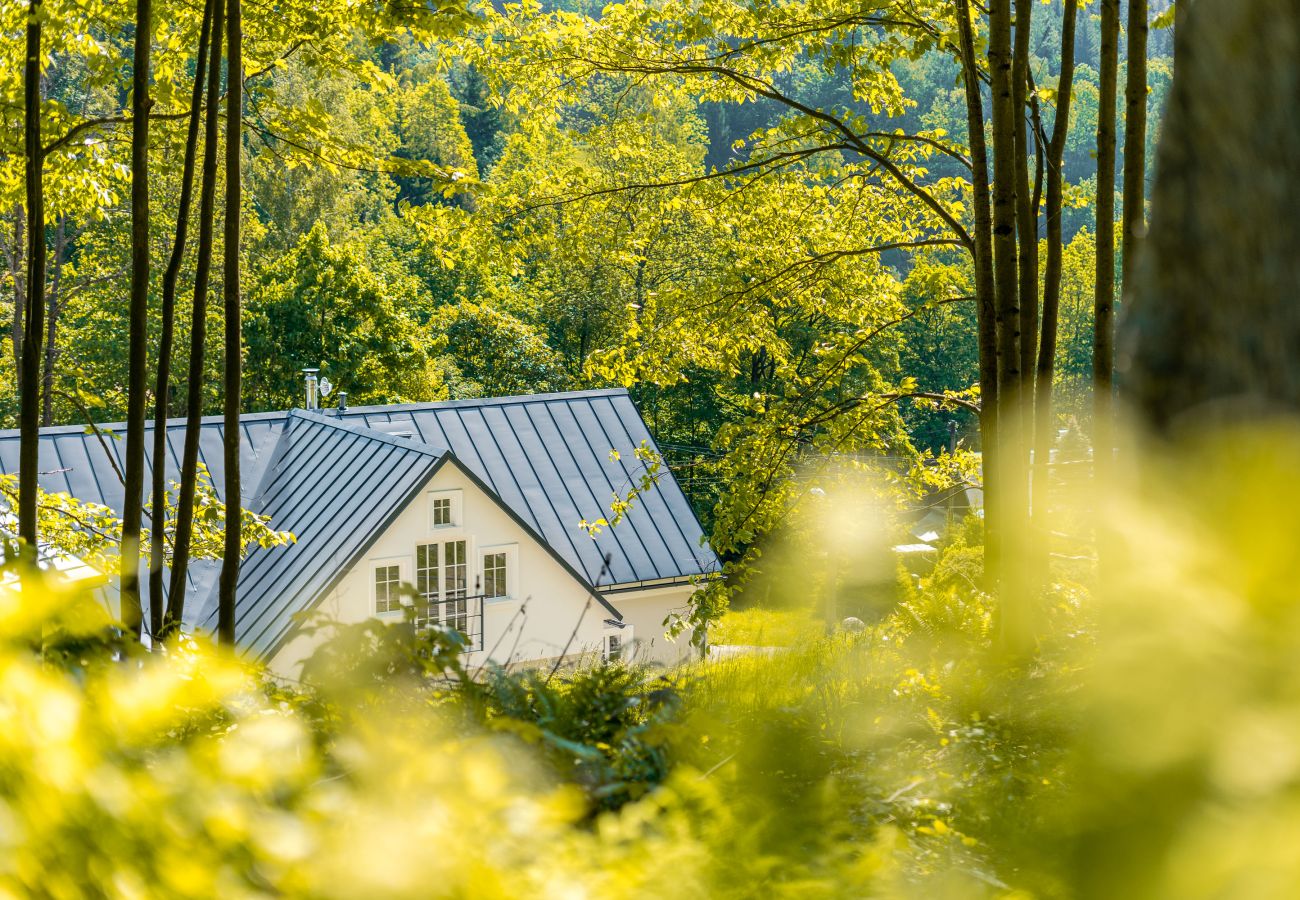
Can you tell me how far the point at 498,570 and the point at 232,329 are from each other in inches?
502

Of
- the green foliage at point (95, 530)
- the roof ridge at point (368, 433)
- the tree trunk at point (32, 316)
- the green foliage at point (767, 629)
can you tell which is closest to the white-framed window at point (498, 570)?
the roof ridge at point (368, 433)

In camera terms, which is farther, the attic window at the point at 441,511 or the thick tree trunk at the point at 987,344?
the attic window at the point at 441,511

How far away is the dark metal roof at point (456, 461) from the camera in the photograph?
1692 centimetres

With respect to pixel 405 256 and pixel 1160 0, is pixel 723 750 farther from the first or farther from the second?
pixel 405 256

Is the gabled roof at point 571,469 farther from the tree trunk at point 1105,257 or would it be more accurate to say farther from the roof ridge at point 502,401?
the tree trunk at point 1105,257

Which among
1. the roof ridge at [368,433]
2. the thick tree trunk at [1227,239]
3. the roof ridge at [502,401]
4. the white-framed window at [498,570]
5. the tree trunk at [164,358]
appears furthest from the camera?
the roof ridge at [502,401]

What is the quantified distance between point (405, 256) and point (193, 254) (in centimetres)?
1309

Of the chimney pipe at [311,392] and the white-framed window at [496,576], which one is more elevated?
the chimney pipe at [311,392]

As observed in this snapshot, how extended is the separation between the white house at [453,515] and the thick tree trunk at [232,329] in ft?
28.7

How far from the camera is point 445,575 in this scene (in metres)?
16.9

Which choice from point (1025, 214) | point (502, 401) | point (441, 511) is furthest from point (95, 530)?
point (502, 401)

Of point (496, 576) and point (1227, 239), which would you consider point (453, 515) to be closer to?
point (496, 576)

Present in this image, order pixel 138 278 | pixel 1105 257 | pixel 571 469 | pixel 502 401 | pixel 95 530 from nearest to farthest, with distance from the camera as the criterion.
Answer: pixel 138 278 → pixel 1105 257 → pixel 95 530 → pixel 571 469 → pixel 502 401

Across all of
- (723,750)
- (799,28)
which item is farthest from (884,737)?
(799,28)
